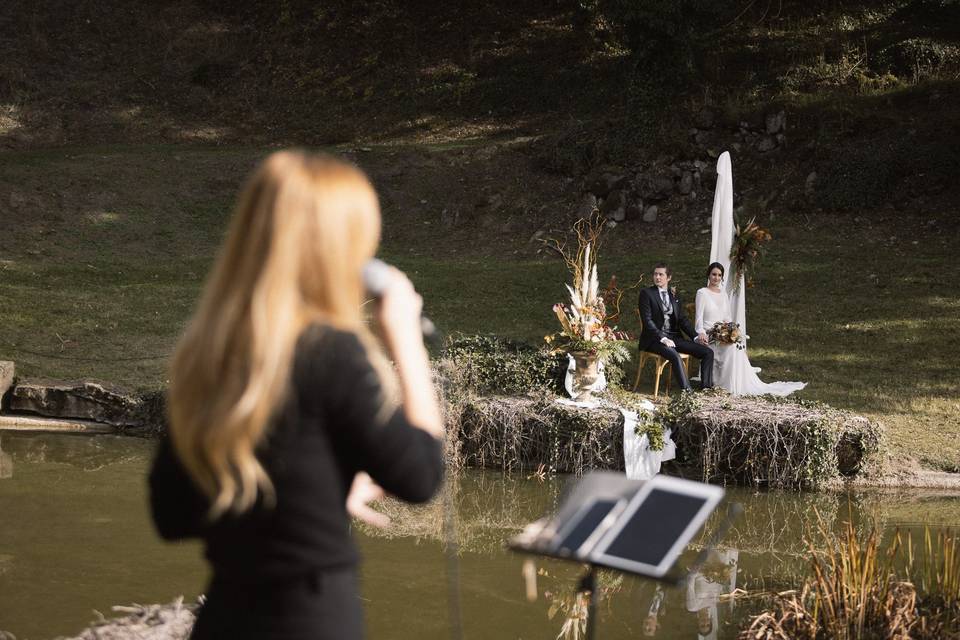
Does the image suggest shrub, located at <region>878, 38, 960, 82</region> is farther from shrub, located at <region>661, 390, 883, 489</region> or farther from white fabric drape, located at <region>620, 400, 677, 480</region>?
white fabric drape, located at <region>620, 400, 677, 480</region>

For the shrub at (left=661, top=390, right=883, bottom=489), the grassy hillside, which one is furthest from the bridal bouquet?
the shrub at (left=661, top=390, right=883, bottom=489)

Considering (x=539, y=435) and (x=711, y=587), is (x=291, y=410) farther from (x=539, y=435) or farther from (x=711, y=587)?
(x=539, y=435)

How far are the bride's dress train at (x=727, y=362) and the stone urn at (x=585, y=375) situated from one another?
5.82 ft

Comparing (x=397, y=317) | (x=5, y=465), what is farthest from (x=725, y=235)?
(x=397, y=317)

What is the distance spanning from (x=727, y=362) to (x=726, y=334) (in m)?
0.30

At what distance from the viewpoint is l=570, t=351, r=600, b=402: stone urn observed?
10.1 m

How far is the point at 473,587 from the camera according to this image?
279 inches

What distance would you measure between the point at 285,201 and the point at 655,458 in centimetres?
806

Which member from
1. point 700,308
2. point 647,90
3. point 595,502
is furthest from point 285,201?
point 647,90

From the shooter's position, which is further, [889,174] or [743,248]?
[889,174]

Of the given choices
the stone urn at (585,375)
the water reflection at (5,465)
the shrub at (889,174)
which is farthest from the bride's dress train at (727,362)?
the shrub at (889,174)

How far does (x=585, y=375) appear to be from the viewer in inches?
400

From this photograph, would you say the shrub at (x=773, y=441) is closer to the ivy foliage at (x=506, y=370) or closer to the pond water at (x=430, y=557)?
the pond water at (x=430, y=557)

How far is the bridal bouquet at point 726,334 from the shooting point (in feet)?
36.7
